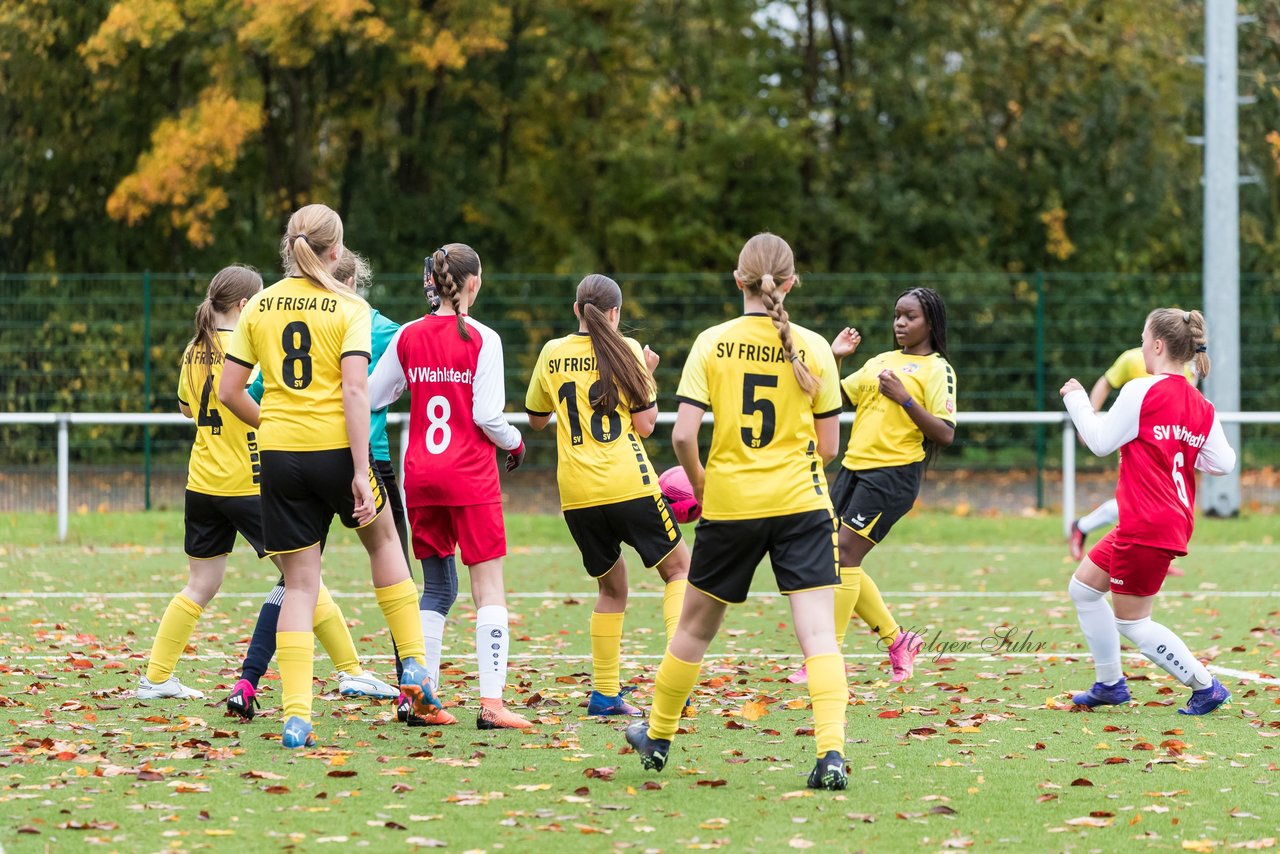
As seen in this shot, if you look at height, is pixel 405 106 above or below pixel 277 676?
above

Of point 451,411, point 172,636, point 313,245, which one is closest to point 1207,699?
point 451,411

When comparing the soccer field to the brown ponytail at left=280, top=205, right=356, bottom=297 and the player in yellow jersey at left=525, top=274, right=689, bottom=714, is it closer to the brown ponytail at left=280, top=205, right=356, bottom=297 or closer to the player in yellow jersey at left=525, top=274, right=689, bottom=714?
the player in yellow jersey at left=525, top=274, right=689, bottom=714

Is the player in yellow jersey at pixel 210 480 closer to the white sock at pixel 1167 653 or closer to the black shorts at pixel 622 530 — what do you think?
the black shorts at pixel 622 530

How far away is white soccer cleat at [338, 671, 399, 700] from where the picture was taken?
24.4ft

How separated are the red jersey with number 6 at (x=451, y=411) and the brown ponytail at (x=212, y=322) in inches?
36.1

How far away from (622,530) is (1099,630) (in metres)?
2.17

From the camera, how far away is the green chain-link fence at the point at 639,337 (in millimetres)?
16797

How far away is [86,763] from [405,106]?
67.6 ft

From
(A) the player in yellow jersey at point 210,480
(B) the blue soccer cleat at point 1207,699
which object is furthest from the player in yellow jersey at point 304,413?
(B) the blue soccer cleat at point 1207,699

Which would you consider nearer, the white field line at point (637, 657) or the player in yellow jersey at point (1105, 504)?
the white field line at point (637, 657)

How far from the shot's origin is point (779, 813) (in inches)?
204

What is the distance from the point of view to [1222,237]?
55.1ft

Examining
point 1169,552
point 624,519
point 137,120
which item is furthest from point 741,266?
point 137,120

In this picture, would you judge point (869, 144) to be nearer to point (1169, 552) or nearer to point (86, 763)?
point (1169, 552)
